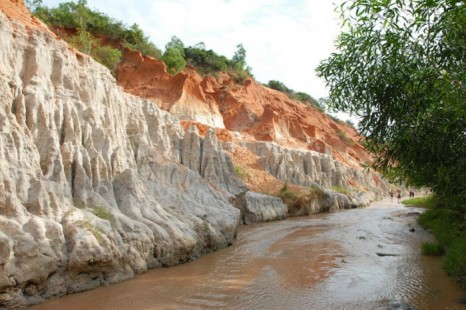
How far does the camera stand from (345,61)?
7.57 m

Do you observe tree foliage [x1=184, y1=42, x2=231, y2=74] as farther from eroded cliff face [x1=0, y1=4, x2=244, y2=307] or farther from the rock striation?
eroded cliff face [x1=0, y1=4, x2=244, y2=307]

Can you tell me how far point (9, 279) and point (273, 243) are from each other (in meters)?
11.6

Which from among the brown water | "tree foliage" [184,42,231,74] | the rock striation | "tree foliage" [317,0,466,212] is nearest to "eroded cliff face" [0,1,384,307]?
the brown water

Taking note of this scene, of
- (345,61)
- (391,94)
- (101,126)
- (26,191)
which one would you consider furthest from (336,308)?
(101,126)

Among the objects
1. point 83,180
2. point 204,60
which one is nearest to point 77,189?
point 83,180

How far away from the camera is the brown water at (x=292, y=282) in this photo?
8414 mm

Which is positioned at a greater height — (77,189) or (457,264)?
(77,189)

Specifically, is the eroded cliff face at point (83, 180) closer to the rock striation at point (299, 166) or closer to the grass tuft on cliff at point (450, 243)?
the grass tuft on cliff at point (450, 243)

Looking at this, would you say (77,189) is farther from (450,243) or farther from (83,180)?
(450,243)

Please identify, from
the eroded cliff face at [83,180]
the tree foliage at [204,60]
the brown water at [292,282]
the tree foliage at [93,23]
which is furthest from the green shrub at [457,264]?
the tree foliage at [204,60]

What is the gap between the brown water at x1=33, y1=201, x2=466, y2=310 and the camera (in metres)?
8.41

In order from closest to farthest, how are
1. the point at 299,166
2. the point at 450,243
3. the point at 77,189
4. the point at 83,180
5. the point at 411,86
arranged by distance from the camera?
1. the point at 411,86
2. the point at 77,189
3. the point at 83,180
4. the point at 450,243
5. the point at 299,166

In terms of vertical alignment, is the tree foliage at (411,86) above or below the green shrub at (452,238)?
above

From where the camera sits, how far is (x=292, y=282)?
10.5 meters
